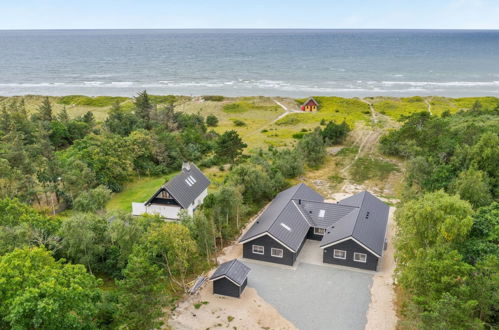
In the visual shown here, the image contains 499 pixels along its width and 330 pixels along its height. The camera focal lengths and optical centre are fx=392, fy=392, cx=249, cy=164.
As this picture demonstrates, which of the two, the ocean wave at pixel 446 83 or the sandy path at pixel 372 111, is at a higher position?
the ocean wave at pixel 446 83

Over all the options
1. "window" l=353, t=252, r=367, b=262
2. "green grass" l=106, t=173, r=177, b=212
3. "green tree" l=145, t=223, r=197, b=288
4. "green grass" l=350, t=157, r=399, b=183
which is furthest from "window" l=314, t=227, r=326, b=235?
"green grass" l=106, t=173, r=177, b=212

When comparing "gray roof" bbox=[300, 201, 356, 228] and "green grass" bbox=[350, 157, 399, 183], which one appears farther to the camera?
"green grass" bbox=[350, 157, 399, 183]

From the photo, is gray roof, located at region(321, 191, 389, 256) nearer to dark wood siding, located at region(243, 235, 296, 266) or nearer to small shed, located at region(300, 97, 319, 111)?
dark wood siding, located at region(243, 235, 296, 266)

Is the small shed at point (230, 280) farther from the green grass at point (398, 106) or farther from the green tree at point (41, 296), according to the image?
the green grass at point (398, 106)

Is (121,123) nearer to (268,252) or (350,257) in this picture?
(268,252)

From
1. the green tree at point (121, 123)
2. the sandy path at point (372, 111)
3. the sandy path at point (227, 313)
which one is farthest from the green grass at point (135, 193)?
the sandy path at point (372, 111)

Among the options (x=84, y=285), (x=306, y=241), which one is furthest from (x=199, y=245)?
(x=84, y=285)
